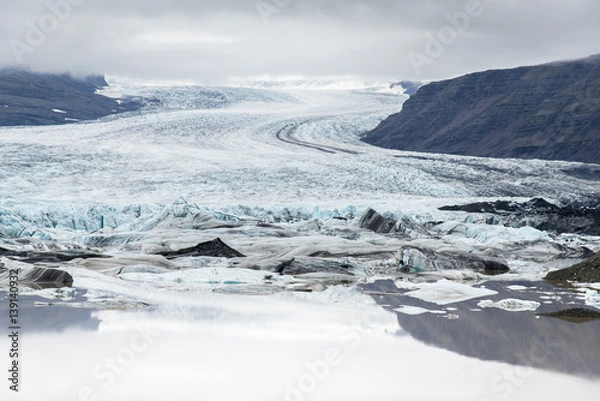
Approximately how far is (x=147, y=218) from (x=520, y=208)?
524 inches

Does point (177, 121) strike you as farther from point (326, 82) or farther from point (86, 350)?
point (326, 82)

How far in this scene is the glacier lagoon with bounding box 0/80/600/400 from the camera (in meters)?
5.99

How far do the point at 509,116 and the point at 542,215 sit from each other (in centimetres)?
2721

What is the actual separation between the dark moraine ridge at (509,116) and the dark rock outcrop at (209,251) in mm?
31386

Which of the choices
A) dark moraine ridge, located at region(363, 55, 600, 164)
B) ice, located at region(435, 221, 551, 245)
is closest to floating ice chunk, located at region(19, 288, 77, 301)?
ice, located at region(435, 221, 551, 245)

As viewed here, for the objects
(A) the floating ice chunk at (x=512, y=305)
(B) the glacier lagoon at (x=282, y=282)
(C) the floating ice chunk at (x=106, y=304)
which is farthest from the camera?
(A) the floating ice chunk at (x=512, y=305)

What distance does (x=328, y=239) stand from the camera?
16.8m

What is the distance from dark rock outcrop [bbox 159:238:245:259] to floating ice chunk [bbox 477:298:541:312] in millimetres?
6499

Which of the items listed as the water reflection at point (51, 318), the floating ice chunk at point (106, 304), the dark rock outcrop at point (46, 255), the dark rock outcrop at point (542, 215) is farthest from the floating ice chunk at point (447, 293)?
the dark rock outcrop at point (542, 215)

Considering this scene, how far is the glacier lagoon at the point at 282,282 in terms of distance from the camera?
599 cm

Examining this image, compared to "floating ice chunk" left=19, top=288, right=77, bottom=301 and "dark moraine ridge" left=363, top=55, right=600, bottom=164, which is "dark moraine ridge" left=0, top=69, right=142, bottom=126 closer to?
"dark moraine ridge" left=363, top=55, right=600, bottom=164

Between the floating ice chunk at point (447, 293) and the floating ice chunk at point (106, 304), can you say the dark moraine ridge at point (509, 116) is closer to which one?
the floating ice chunk at point (447, 293)

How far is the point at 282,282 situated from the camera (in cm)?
1197

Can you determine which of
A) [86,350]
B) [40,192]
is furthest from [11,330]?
[40,192]
